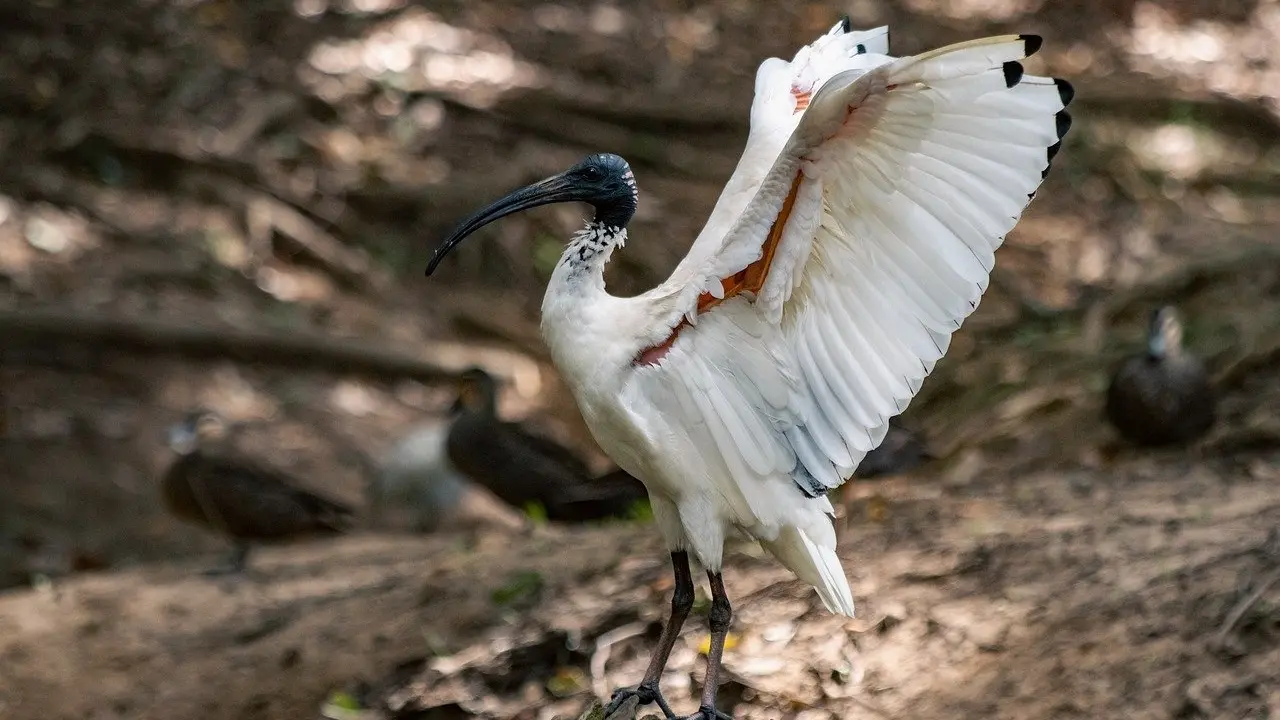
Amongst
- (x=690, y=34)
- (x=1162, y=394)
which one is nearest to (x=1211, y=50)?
(x=690, y=34)

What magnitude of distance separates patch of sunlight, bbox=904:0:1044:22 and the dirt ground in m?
0.05

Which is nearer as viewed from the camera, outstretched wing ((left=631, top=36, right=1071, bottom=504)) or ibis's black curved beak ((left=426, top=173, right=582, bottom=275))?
outstretched wing ((left=631, top=36, right=1071, bottom=504))

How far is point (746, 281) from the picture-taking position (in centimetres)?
392

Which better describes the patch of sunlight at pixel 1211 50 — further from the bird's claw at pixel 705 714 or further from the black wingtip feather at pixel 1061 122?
the bird's claw at pixel 705 714

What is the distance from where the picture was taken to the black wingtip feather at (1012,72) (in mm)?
3482

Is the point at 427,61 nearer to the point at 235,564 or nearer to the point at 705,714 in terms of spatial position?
the point at 235,564

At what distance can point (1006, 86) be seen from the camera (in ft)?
11.6

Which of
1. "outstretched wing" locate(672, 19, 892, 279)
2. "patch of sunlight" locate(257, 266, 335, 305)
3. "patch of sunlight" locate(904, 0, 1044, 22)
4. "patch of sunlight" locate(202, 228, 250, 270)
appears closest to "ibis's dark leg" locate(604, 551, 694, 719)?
"outstretched wing" locate(672, 19, 892, 279)

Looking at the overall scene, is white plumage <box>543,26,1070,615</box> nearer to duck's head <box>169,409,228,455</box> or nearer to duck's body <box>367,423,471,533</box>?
duck's body <box>367,423,471,533</box>

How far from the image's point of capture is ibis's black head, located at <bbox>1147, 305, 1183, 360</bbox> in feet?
26.4

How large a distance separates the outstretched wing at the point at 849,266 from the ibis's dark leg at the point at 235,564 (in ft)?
12.9

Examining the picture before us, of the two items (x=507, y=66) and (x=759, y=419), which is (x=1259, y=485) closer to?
(x=759, y=419)

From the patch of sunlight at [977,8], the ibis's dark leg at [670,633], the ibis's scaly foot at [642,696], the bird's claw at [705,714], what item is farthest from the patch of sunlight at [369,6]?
the bird's claw at [705,714]

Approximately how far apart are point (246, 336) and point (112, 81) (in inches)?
121
